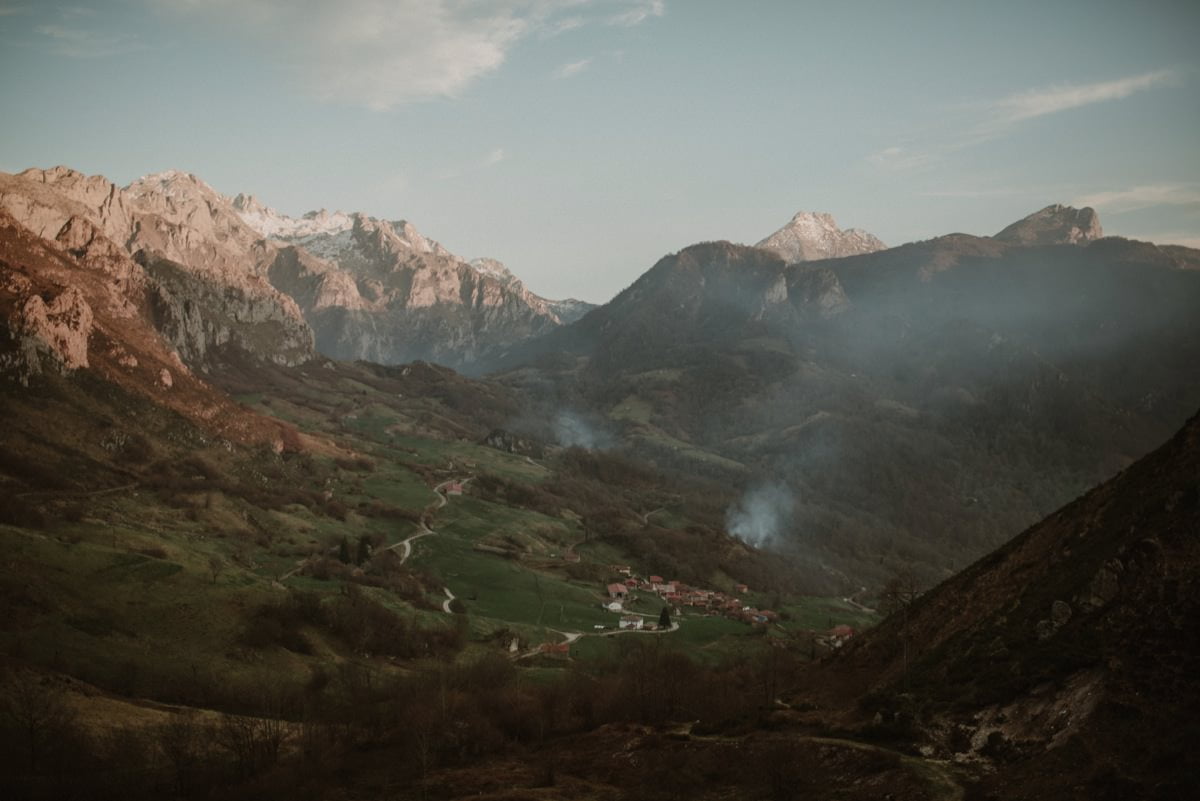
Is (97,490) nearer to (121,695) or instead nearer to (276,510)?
(276,510)

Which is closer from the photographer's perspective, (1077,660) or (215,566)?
(1077,660)

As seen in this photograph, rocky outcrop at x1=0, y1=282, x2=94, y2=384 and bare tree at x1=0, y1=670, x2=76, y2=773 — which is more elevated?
rocky outcrop at x1=0, y1=282, x2=94, y2=384

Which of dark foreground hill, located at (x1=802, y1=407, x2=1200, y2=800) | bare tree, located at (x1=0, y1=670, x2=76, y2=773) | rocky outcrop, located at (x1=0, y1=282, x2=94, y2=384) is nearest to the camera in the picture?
dark foreground hill, located at (x1=802, y1=407, x2=1200, y2=800)

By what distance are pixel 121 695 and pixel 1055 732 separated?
9034 cm

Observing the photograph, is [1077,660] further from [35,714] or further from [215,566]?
[215,566]

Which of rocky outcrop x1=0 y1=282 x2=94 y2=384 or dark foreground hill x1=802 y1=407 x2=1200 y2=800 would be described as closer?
dark foreground hill x1=802 y1=407 x2=1200 y2=800

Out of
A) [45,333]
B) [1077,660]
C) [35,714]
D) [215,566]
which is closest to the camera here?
[1077,660]

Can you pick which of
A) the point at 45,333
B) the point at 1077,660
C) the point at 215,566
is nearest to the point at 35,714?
the point at 215,566

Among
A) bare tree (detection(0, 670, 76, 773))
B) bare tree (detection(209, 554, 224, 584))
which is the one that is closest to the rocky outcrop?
bare tree (detection(209, 554, 224, 584))

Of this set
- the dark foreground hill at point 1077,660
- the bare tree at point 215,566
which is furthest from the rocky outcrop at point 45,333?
the dark foreground hill at point 1077,660

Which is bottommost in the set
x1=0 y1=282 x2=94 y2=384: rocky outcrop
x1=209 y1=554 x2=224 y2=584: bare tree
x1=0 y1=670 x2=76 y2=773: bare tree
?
x1=0 y1=670 x2=76 y2=773: bare tree

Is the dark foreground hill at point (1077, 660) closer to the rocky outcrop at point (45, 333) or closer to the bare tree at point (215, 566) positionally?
the bare tree at point (215, 566)

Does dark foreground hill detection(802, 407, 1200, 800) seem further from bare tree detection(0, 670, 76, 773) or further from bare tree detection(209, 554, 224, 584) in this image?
bare tree detection(209, 554, 224, 584)

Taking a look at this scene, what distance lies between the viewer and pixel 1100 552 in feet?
200
